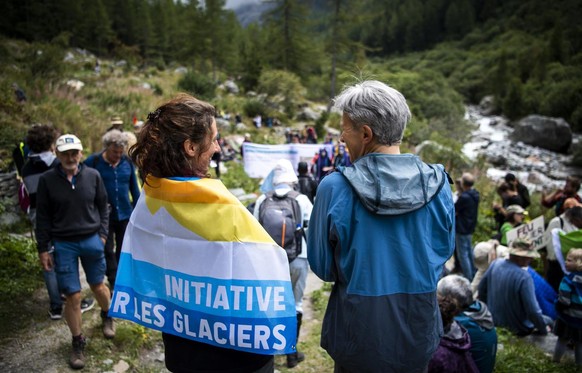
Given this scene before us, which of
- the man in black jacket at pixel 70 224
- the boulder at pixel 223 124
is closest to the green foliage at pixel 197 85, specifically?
the boulder at pixel 223 124

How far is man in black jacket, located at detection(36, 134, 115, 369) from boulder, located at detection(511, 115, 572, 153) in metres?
32.5

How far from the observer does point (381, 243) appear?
5.31ft

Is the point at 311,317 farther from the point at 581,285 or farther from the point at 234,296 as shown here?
the point at 234,296

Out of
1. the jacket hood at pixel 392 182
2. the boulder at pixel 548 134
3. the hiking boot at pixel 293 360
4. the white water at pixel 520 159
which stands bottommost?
the white water at pixel 520 159

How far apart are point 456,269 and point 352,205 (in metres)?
6.16

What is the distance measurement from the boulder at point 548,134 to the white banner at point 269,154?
81.1 ft

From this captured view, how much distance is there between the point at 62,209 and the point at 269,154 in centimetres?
811

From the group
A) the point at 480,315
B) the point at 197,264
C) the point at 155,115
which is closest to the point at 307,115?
the point at 480,315

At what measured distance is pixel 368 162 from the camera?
1648 millimetres

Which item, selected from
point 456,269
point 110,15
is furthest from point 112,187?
point 110,15

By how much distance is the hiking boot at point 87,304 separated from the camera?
4.14m

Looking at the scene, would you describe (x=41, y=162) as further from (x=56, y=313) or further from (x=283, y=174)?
(x=283, y=174)

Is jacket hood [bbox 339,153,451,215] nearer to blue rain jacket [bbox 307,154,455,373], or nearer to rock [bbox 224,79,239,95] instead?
blue rain jacket [bbox 307,154,455,373]

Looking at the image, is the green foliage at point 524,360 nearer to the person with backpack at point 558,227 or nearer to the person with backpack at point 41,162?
the person with backpack at point 558,227
